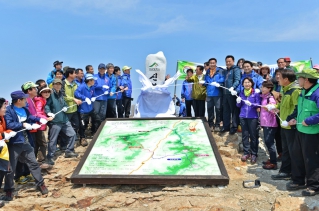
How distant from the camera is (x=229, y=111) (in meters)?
7.95

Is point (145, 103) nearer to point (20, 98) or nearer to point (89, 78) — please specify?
point (89, 78)

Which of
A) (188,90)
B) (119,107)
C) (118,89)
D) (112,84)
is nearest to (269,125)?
(188,90)

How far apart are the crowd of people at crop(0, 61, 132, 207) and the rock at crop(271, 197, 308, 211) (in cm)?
399

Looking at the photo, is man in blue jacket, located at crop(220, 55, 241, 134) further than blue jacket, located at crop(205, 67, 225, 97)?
No

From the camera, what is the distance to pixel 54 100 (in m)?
6.72

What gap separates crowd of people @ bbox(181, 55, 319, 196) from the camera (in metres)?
4.70

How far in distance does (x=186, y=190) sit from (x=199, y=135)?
5.62ft

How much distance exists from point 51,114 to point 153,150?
2337mm

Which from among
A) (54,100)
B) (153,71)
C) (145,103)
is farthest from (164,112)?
(54,100)

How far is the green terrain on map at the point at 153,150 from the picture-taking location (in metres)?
5.45

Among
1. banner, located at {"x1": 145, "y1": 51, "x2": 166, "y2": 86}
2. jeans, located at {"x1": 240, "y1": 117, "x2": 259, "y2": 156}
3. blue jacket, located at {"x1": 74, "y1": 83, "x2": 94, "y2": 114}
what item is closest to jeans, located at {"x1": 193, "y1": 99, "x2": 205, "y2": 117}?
banner, located at {"x1": 145, "y1": 51, "x2": 166, "y2": 86}

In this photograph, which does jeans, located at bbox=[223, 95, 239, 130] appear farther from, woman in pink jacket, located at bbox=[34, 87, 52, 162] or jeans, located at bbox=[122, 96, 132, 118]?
woman in pink jacket, located at bbox=[34, 87, 52, 162]

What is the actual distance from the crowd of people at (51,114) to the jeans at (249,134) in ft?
12.4

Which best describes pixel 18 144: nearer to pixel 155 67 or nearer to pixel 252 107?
pixel 252 107
